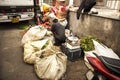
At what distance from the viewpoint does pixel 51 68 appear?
2812mm

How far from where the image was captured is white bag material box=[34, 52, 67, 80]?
2768 millimetres

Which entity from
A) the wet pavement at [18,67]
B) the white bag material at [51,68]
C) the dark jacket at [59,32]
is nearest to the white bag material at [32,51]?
the wet pavement at [18,67]

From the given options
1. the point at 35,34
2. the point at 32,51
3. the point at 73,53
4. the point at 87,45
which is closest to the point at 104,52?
the point at 87,45

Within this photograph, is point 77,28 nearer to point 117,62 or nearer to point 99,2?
point 99,2

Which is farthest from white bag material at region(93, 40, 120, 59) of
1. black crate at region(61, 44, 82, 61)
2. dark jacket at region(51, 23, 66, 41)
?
dark jacket at region(51, 23, 66, 41)

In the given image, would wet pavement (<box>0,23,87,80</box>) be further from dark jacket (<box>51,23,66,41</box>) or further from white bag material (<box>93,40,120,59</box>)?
dark jacket (<box>51,23,66,41</box>)

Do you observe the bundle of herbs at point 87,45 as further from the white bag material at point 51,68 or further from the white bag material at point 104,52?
the white bag material at point 51,68

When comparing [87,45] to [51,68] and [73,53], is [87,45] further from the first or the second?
[51,68]

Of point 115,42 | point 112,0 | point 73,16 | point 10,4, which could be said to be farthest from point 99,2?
point 10,4

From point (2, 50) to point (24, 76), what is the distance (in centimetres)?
165

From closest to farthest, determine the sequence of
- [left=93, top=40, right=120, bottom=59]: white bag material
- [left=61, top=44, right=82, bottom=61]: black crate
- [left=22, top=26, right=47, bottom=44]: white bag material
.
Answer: [left=93, top=40, right=120, bottom=59]: white bag material < [left=61, top=44, right=82, bottom=61]: black crate < [left=22, top=26, right=47, bottom=44]: white bag material

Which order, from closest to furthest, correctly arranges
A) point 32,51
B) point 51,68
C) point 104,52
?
1. point 51,68
2. point 104,52
3. point 32,51

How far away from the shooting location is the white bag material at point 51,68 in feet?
9.08

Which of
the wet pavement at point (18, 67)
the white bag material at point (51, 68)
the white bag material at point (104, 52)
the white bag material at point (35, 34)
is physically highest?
the white bag material at point (35, 34)
